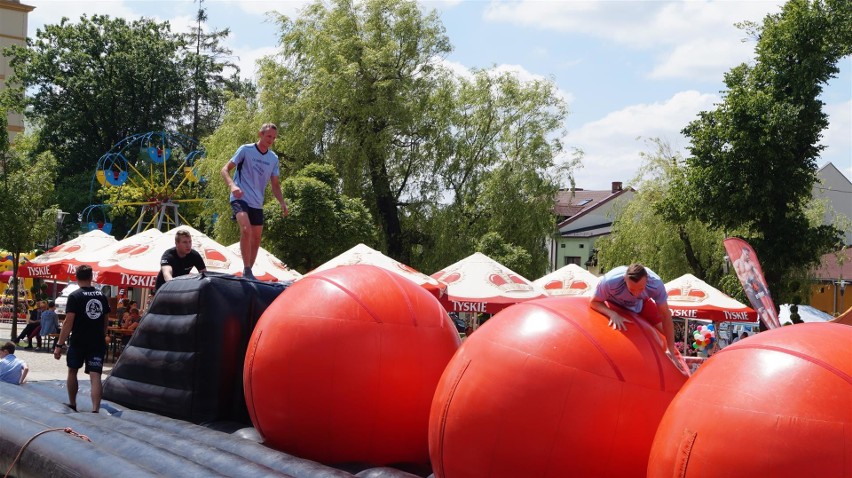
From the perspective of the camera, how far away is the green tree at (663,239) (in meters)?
37.3

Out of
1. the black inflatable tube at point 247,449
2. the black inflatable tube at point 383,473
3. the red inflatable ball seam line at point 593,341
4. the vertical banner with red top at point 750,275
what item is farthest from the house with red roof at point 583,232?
the red inflatable ball seam line at point 593,341

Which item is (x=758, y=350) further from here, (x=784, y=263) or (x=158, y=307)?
(x=784, y=263)

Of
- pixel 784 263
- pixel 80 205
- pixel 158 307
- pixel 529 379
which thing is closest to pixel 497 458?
pixel 529 379

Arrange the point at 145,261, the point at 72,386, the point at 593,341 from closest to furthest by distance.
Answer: the point at 593,341 → the point at 72,386 → the point at 145,261

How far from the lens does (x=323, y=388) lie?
7445mm

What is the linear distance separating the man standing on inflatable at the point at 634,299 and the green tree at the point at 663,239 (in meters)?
29.3

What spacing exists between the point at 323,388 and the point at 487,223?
87.8 ft

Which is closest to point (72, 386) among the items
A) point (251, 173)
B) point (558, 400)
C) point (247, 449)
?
point (251, 173)

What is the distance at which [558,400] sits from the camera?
5.71 m

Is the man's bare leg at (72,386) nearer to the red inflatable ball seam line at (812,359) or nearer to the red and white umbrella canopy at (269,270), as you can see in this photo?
the red inflatable ball seam line at (812,359)

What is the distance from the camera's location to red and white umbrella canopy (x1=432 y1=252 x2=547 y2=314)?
21.3 metres

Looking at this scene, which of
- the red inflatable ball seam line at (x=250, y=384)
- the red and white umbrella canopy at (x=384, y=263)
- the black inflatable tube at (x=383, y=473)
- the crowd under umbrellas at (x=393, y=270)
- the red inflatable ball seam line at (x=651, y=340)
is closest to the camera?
the red inflatable ball seam line at (x=651, y=340)

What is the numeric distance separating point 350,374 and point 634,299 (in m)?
2.30

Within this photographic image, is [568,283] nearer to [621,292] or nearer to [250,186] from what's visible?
[250,186]
